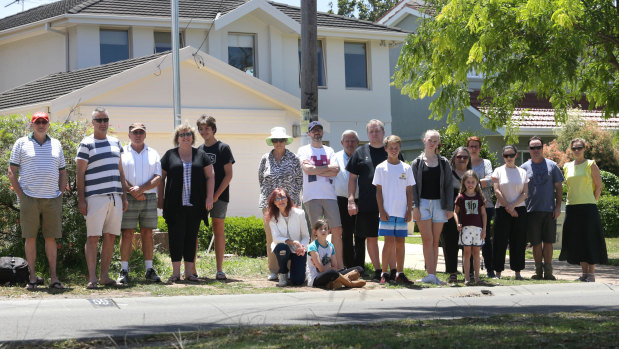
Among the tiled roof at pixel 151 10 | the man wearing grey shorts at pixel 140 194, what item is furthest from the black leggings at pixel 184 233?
the tiled roof at pixel 151 10

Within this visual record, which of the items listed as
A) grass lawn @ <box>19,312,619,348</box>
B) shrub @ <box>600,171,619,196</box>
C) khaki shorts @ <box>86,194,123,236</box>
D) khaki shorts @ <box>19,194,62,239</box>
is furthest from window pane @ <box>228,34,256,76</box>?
grass lawn @ <box>19,312,619,348</box>

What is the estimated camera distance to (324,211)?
39.1ft

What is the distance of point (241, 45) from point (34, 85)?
20.3 ft

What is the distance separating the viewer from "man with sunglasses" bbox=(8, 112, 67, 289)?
10.4 m

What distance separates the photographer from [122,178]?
36.6 ft

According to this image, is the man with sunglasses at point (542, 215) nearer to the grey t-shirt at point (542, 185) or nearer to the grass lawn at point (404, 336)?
the grey t-shirt at point (542, 185)

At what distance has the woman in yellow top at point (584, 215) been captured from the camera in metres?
12.5

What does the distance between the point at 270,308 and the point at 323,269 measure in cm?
199

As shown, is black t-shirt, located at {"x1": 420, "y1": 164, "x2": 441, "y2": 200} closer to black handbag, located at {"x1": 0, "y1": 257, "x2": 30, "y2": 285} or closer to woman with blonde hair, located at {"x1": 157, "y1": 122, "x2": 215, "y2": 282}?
woman with blonde hair, located at {"x1": 157, "y1": 122, "x2": 215, "y2": 282}

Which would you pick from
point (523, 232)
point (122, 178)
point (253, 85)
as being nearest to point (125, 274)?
point (122, 178)

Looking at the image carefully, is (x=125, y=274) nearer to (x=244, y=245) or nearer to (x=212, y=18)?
(x=244, y=245)

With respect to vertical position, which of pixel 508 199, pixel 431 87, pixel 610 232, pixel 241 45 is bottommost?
pixel 610 232

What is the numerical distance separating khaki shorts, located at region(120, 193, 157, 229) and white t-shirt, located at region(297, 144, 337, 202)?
210cm

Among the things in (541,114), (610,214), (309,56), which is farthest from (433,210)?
(541,114)
